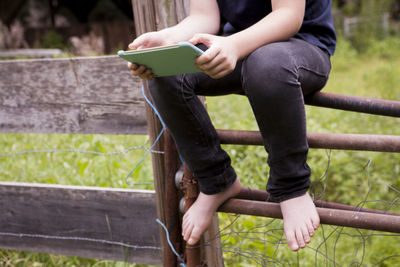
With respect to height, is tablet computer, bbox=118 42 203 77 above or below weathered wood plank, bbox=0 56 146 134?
above

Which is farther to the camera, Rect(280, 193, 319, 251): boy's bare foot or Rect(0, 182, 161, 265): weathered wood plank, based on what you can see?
Rect(0, 182, 161, 265): weathered wood plank

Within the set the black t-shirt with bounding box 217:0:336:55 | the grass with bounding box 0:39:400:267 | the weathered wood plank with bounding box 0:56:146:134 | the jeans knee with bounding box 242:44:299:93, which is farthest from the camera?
the grass with bounding box 0:39:400:267

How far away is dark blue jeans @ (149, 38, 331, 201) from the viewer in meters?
1.10

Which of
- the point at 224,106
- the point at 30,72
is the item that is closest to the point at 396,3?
the point at 224,106

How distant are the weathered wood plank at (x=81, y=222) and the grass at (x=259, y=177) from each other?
121 millimetres

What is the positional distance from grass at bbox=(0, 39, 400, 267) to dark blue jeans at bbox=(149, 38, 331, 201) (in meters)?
0.18

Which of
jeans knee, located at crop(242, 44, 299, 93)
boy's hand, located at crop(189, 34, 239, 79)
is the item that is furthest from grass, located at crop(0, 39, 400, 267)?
boy's hand, located at crop(189, 34, 239, 79)

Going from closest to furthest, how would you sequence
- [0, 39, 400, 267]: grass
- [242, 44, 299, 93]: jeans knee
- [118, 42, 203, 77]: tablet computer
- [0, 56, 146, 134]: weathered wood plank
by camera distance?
[118, 42, 203, 77]: tablet computer → [242, 44, 299, 93]: jeans knee → [0, 56, 146, 134]: weathered wood plank → [0, 39, 400, 267]: grass

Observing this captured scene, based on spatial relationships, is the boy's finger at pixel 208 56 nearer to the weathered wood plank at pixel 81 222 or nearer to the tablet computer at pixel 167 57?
the tablet computer at pixel 167 57

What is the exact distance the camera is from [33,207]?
1.96 m

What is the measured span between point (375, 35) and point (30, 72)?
10.3 m

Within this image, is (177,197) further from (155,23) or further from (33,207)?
(33,207)

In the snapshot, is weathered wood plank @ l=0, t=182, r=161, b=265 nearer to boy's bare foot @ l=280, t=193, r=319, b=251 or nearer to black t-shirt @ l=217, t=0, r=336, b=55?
boy's bare foot @ l=280, t=193, r=319, b=251

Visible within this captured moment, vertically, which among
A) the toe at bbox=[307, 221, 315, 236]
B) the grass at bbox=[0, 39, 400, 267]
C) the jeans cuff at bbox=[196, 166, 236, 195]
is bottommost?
the grass at bbox=[0, 39, 400, 267]
